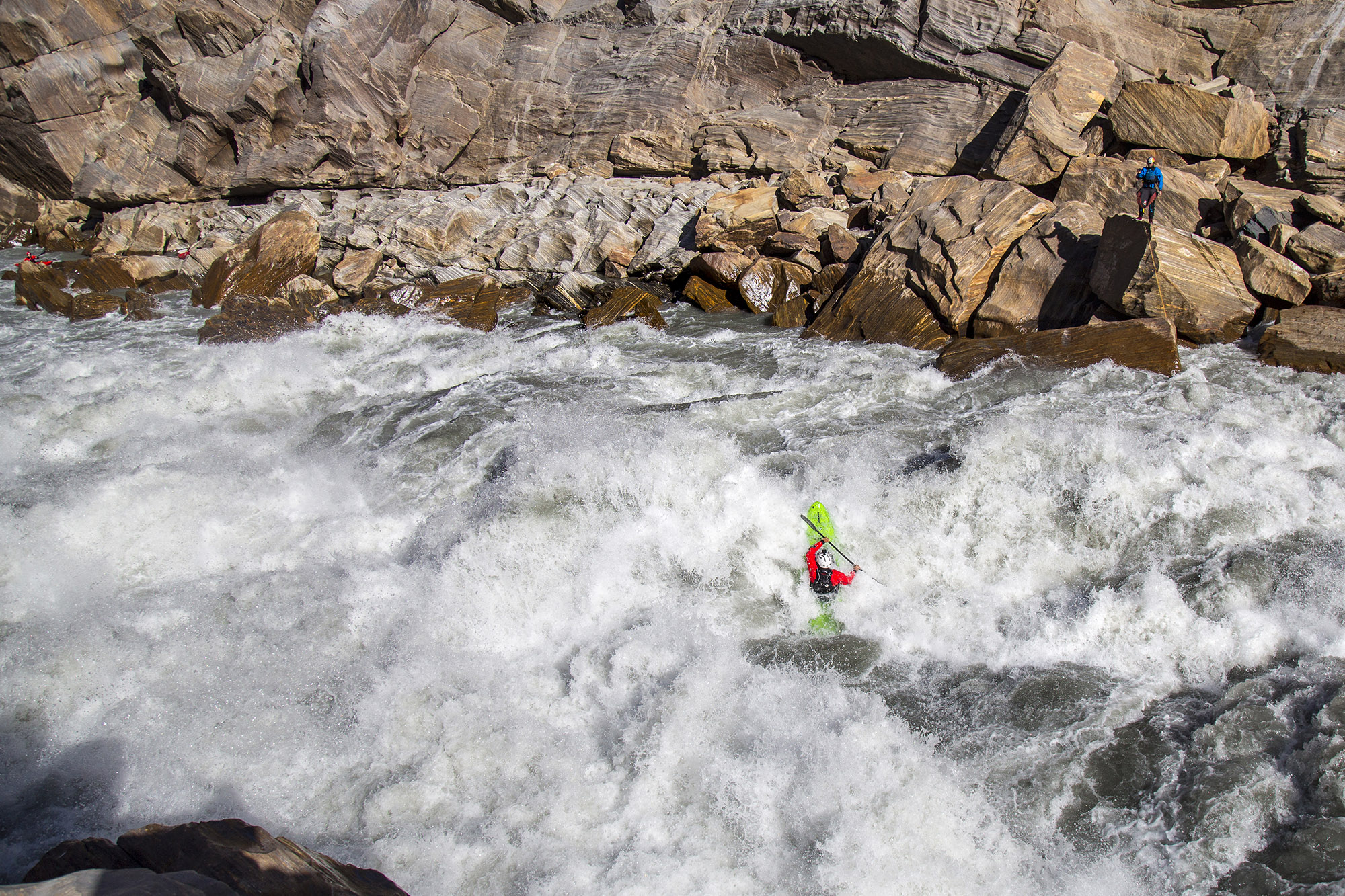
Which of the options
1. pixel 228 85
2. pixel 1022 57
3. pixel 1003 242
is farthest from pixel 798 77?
pixel 228 85

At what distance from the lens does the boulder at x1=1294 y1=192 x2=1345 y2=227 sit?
890 centimetres

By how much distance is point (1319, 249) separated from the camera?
768 centimetres

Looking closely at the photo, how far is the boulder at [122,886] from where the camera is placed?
2.13 metres

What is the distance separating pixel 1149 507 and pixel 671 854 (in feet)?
13.8

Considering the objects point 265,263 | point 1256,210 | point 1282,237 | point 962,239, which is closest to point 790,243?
point 962,239

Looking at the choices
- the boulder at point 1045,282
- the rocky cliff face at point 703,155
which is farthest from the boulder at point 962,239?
the boulder at point 1045,282

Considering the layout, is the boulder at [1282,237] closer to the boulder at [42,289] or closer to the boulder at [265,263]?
the boulder at [265,263]

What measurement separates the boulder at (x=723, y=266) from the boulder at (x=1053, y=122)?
4934mm

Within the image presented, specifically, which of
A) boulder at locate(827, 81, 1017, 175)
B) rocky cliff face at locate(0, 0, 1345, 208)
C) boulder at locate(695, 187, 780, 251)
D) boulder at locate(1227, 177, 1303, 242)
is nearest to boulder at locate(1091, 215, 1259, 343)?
boulder at locate(1227, 177, 1303, 242)

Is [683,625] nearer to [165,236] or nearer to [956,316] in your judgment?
[956,316]

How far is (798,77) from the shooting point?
17656 mm

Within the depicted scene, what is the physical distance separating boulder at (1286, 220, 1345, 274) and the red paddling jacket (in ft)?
21.3

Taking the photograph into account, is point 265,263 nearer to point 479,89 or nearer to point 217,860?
point 479,89

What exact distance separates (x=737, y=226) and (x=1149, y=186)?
556 cm
